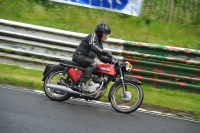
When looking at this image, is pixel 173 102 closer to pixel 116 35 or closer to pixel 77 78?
pixel 77 78

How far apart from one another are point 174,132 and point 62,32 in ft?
16.9

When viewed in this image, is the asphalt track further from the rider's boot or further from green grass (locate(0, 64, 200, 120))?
green grass (locate(0, 64, 200, 120))

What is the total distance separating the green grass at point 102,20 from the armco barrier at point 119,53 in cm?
187

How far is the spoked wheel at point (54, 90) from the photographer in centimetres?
993

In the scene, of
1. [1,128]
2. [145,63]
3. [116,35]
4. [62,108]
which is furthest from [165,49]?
[1,128]

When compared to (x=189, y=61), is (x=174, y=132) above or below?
below

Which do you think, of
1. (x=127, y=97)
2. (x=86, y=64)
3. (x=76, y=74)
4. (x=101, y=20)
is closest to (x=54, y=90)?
(x=76, y=74)

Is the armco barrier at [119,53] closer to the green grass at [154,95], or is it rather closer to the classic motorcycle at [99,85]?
the green grass at [154,95]

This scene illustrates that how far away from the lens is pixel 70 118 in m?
8.16

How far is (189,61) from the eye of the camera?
1201cm

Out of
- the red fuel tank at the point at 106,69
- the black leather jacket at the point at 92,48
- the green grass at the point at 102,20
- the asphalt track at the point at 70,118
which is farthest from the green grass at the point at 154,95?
the green grass at the point at 102,20

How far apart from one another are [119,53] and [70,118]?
4.24 m

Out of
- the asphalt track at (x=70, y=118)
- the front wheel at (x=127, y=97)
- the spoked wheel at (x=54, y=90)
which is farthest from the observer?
the spoked wheel at (x=54, y=90)

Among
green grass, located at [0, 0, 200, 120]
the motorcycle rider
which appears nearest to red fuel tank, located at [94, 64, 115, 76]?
the motorcycle rider
